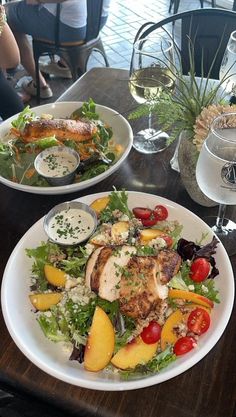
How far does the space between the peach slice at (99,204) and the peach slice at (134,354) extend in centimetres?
44

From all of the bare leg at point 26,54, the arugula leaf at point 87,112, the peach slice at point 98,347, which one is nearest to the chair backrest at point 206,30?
the arugula leaf at point 87,112

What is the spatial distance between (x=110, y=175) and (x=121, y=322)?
2.09 feet

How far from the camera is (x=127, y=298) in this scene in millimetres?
980

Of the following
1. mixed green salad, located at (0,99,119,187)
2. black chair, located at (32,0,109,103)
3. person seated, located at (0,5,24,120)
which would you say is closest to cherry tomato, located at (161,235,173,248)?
mixed green salad, located at (0,99,119,187)

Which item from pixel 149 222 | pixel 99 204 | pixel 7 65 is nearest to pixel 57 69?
pixel 7 65

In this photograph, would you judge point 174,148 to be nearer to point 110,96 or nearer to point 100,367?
point 110,96

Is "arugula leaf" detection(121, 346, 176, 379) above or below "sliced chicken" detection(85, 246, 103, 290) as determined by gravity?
below

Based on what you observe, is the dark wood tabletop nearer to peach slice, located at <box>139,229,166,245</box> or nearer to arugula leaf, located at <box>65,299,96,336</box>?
arugula leaf, located at <box>65,299,96,336</box>

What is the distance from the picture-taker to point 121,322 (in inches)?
39.5

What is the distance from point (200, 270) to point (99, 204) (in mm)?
392

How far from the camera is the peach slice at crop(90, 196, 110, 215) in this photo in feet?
4.19

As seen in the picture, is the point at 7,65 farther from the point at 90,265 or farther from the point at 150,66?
the point at 90,265

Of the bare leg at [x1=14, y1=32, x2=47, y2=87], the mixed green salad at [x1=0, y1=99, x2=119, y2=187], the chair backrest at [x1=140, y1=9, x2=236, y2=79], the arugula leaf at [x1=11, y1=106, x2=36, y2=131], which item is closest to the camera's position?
the mixed green salad at [x1=0, y1=99, x2=119, y2=187]

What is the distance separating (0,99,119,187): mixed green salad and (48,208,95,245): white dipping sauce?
0.23 meters
